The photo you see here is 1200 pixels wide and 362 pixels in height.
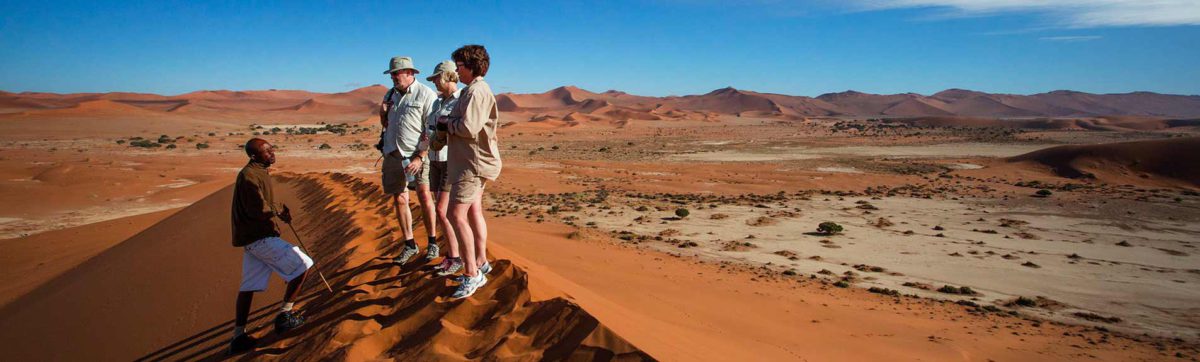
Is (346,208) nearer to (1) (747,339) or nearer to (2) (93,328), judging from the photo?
(2) (93,328)

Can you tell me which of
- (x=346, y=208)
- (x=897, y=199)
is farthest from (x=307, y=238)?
(x=897, y=199)

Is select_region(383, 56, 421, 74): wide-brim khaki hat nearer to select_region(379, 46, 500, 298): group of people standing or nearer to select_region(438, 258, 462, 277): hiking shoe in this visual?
select_region(379, 46, 500, 298): group of people standing

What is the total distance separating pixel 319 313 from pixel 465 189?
1346mm

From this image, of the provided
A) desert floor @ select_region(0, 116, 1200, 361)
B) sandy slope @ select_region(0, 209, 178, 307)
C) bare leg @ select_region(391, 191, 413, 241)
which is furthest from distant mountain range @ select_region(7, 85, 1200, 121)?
bare leg @ select_region(391, 191, 413, 241)

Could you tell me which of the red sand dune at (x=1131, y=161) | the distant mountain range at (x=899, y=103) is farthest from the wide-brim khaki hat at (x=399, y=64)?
the distant mountain range at (x=899, y=103)

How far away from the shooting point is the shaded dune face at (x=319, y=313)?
10.7 feet

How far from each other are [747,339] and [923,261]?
18.3ft

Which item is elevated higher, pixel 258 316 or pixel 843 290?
pixel 258 316

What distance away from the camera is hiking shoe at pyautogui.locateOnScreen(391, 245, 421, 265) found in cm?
479

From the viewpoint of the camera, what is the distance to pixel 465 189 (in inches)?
144

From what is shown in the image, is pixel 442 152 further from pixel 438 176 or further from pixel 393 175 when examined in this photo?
pixel 393 175

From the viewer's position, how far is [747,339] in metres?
4.46

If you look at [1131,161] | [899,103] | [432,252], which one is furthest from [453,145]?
[899,103]

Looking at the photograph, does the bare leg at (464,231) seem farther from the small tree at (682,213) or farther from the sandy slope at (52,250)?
the small tree at (682,213)
